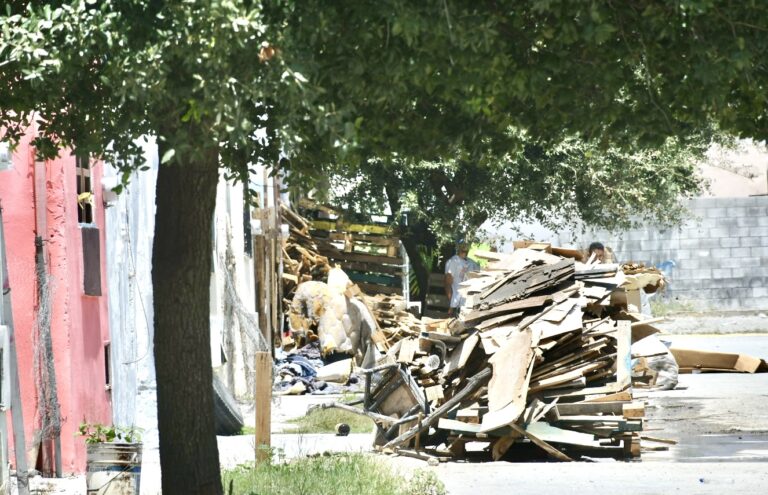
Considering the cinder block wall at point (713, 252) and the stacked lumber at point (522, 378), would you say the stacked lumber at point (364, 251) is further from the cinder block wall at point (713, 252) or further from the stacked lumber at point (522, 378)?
the stacked lumber at point (522, 378)

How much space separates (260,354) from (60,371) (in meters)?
1.97

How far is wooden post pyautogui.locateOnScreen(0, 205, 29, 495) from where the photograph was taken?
9.78 metres

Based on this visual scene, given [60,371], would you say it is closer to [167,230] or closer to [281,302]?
[167,230]

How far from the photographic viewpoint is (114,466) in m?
9.30

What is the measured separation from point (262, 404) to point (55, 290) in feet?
7.22

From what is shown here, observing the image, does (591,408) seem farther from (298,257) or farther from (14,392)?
(298,257)

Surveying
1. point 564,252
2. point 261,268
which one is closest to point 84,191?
point 564,252


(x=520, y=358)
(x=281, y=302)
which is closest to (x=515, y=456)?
(x=520, y=358)

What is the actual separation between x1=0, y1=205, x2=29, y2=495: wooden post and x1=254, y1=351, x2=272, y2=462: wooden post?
2179 millimetres

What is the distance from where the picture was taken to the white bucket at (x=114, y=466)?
9.16 meters

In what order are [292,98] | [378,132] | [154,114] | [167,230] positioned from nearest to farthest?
[292,98]
[154,114]
[378,132]
[167,230]

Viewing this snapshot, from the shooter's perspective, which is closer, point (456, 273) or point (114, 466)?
point (114, 466)

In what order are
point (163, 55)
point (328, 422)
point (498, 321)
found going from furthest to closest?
point (328, 422), point (498, 321), point (163, 55)

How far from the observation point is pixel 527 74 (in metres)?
6.97
